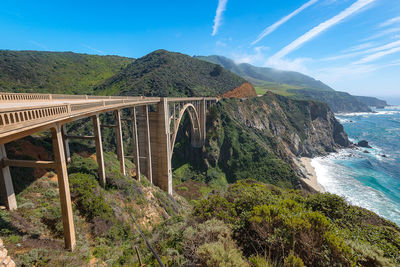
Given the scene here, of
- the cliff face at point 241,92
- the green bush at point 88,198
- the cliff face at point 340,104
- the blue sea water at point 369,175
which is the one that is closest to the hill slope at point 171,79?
the cliff face at point 241,92

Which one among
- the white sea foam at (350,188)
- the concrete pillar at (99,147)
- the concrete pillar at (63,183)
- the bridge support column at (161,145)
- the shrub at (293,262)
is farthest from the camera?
the white sea foam at (350,188)

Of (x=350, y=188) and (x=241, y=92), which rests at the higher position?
(x=241, y=92)

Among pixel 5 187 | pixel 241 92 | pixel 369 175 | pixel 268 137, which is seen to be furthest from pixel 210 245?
pixel 241 92

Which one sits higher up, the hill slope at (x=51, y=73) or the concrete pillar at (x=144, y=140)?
the hill slope at (x=51, y=73)

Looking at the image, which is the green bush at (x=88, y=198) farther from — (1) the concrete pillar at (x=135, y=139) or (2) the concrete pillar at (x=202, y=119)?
(2) the concrete pillar at (x=202, y=119)

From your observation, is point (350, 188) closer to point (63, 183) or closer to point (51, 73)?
point (63, 183)

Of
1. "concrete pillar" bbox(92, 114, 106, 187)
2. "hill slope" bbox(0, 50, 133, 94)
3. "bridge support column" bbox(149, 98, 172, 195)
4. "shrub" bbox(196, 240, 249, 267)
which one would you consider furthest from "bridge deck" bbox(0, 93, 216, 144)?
"hill slope" bbox(0, 50, 133, 94)
